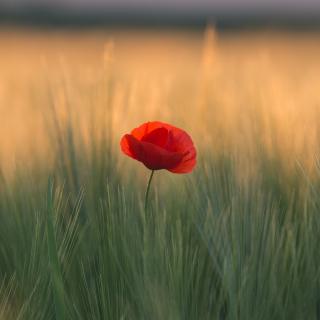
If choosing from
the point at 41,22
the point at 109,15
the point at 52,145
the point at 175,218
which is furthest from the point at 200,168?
the point at 109,15

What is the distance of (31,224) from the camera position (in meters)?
0.85

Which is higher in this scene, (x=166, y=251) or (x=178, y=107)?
(x=178, y=107)

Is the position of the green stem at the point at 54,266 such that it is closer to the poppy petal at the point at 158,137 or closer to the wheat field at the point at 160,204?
the wheat field at the point at 160,204

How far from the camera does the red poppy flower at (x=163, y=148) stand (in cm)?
83

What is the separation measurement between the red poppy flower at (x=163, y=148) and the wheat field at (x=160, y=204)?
0.08ft

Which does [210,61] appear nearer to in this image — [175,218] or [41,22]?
[175,218]

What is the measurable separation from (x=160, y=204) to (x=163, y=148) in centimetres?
4

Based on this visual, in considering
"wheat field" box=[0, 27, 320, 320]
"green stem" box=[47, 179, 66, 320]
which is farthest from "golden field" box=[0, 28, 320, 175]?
"green stem" box=[47, 179, 66, 320]

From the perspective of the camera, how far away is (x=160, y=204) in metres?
0.86

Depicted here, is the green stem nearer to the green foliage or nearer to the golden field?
the green foliage

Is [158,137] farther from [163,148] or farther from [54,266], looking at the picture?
[54,266]

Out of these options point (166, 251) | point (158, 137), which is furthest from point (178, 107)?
point (166, 251)

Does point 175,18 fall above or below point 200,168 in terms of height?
above

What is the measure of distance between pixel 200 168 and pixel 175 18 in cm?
366
